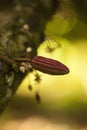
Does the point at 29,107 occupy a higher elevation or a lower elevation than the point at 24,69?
lower

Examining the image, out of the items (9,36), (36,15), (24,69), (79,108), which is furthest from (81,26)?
(24,69)

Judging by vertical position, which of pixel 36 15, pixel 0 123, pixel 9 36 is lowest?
pixel 0 123

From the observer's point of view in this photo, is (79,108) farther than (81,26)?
No

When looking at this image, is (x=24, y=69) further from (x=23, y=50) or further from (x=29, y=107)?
(x=29, y=107)

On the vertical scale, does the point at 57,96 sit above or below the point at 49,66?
below

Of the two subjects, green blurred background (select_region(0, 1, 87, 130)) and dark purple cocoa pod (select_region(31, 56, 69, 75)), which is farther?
green blurred background (select_region(0, 1, 87, 130))

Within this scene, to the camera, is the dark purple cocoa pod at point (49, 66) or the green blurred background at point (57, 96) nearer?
the dark purple cocoa pod at point (49, 66)

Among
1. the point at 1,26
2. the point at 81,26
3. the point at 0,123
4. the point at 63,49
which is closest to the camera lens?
the point at 1,26

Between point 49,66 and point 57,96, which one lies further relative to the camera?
point 57,96
